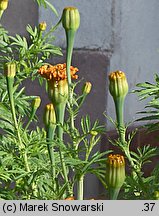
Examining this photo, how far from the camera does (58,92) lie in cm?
162

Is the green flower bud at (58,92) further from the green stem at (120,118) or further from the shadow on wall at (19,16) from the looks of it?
the shadow on wall at (19,16)

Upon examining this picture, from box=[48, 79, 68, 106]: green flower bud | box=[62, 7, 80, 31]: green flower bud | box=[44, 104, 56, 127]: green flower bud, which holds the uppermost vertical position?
box=[62, 7, 80, 31]: green flower bud

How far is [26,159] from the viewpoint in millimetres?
1722

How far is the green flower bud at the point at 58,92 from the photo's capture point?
63.6 inches

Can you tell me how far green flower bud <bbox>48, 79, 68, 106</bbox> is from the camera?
1614mm

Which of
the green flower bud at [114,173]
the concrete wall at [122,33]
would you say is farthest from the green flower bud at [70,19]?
the concrete wall at [122,33]

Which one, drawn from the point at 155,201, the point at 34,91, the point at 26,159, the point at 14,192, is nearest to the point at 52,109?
the point at 26,159

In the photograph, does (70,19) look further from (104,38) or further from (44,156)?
(104,38)

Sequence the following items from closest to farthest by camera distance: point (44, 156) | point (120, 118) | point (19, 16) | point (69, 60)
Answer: point (120, 118) → point (69, 60) → point (44, 156) → point (19, 16)

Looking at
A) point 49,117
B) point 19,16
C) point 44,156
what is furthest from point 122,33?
point 49,117

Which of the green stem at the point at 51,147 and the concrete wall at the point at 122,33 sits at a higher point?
the concrete wall at the point at 122,33

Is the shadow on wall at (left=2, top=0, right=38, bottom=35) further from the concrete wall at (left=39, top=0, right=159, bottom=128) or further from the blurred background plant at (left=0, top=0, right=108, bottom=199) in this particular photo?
the blurred background plant at (left=0, top=0, right=108, bottom=199)

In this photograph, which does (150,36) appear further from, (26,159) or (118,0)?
(26,159)

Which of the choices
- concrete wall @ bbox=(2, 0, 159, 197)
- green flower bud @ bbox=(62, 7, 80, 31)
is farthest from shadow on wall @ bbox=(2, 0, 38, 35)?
green flower bud @ bbox=(62, 7, 80, 31)
